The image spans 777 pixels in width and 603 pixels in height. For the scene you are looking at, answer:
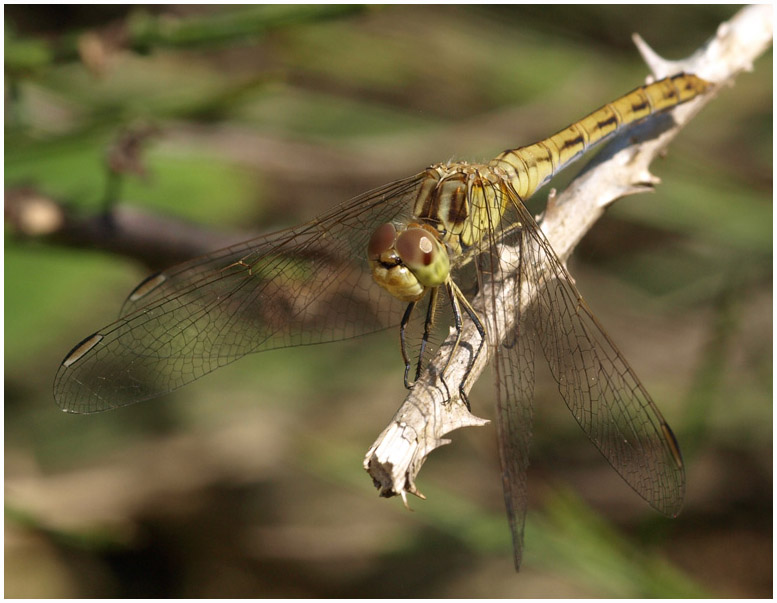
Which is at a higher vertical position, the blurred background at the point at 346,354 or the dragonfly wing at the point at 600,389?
the blurred background at the point at 346,354

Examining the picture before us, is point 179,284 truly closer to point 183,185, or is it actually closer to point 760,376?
point 183,185

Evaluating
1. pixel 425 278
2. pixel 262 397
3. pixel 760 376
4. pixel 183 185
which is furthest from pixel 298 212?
pixel 760 376

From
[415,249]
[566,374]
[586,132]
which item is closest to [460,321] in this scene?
[415,249]

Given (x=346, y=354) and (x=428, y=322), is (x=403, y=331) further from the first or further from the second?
(x=346, y=354)

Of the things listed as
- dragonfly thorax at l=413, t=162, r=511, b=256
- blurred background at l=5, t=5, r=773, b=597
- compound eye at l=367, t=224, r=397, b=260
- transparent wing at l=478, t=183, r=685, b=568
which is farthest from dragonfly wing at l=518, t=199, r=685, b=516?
blurred background at l=5, t=5, r=773, b=597

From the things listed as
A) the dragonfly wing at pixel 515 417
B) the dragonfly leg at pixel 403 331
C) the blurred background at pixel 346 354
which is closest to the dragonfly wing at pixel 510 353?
the dragonfly wing at pixel 515 417

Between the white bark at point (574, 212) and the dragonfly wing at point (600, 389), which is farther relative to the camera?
the dragonfly wing at point (600, 389)

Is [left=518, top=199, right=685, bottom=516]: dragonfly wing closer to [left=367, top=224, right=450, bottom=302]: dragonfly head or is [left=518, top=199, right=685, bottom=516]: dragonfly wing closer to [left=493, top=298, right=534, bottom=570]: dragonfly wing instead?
[left=493, top=298, right=534, bottom=570]: dragonfly wing

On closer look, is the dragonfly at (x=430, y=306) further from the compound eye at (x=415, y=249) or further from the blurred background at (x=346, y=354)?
the blurred background at (x=346, y=354)
